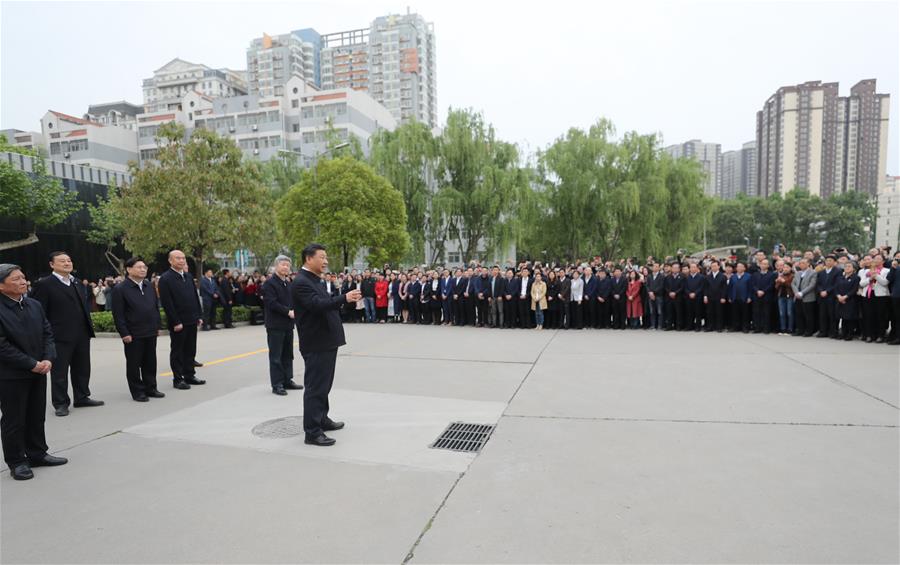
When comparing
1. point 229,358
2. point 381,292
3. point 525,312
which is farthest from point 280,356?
point 381,292

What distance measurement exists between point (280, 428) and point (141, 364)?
9.18 ft

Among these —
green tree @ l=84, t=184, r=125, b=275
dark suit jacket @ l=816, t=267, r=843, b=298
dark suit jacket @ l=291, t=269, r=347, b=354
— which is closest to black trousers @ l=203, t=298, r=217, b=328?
dark suit jacket @ l=291, t=269, r=347, b=354

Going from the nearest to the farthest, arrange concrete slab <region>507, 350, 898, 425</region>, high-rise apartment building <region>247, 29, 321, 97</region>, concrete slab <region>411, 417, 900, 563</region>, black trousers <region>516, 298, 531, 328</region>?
concrete slab <region>411, 417, 900, 563</region> < concrete slab <region>507, 350, 898, 425</region> < black trousers <region>516, 298, 531, 328</region> < high-rise apartment building <region>247, 29, 321, 97</region>

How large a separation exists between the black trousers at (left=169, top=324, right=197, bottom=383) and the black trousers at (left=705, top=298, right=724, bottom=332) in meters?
11.4

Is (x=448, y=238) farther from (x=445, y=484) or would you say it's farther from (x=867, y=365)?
(x=445, y=484)

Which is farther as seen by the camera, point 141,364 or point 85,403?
point 141,364

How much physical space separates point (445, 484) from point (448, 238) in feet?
84.1

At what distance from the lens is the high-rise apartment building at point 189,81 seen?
11488 centimetres

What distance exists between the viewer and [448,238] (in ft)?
95.6

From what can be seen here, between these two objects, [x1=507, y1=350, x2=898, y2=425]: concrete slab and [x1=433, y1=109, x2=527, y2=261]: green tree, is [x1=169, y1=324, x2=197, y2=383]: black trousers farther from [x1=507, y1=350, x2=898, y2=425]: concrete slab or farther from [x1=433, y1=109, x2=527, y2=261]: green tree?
[x1=433, y1=109, x2=527, y2=261]: green tree

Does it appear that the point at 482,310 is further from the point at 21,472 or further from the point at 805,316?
the point at 21,472

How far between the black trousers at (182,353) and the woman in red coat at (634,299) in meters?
10.4

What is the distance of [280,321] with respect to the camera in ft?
23.2

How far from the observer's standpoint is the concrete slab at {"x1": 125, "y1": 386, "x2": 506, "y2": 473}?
14.5 feet
